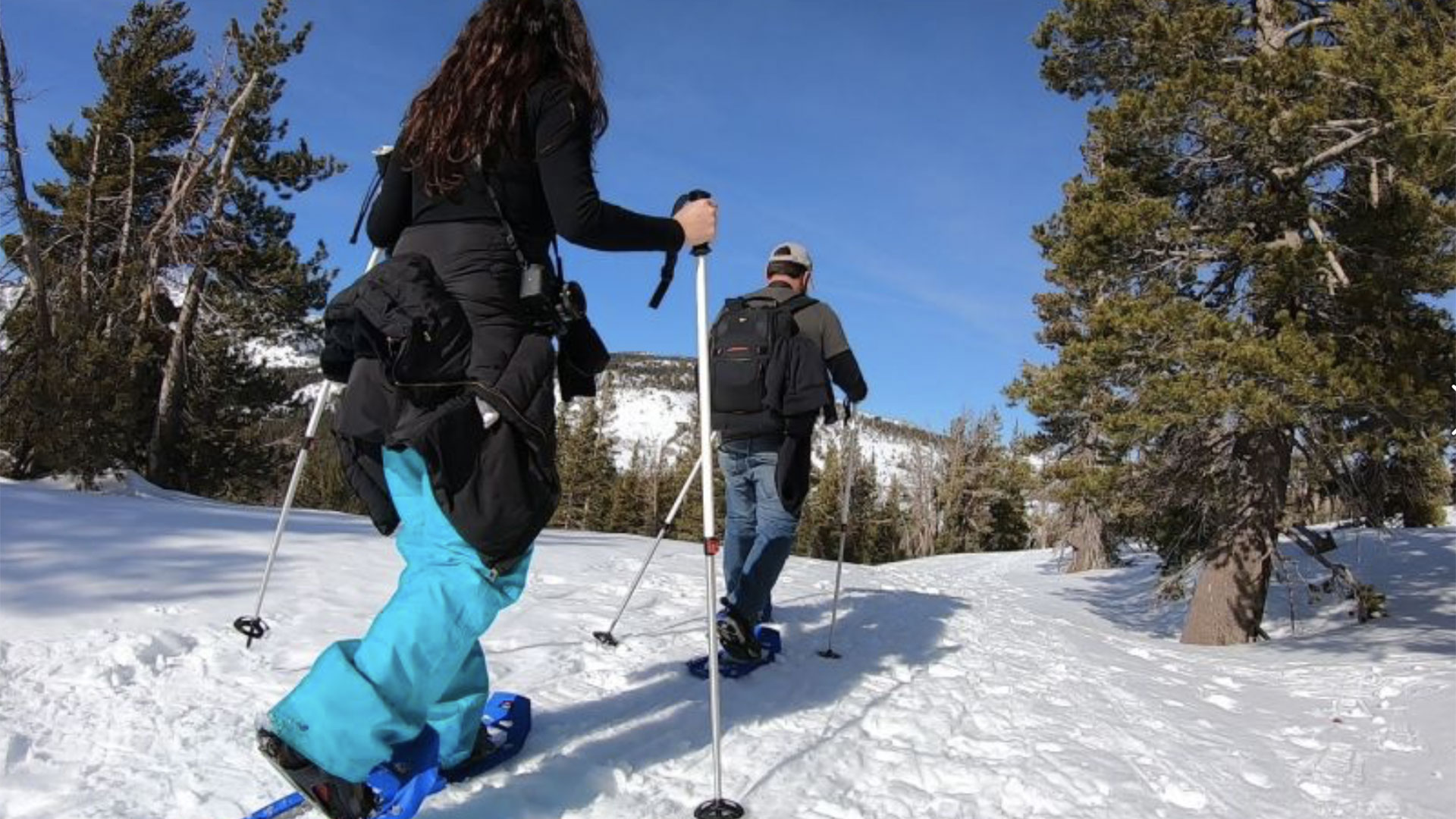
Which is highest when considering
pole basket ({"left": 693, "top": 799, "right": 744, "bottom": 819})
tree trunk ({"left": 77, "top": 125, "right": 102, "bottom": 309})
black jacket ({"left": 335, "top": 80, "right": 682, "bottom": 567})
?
tree trunk ({"left": 77, "top": 125, "right": 102, "bottom": 309})

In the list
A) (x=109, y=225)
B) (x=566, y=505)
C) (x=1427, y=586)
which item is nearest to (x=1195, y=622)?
(x=1427, y=586)

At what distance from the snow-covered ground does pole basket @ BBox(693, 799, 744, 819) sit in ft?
0.33

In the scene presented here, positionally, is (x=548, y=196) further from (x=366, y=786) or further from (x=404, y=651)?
(x=366, y=786)

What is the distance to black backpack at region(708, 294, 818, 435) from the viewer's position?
4.55 metres

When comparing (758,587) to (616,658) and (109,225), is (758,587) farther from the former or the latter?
(109,225)

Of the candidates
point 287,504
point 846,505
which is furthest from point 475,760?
point 846,505

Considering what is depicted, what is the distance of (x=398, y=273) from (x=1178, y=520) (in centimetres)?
1216

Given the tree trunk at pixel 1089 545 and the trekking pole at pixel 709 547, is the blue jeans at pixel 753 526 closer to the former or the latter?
the trekking pole at pixel 709 547

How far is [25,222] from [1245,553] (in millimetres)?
17312

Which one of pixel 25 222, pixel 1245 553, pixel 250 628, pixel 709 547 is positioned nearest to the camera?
pixel 709 547

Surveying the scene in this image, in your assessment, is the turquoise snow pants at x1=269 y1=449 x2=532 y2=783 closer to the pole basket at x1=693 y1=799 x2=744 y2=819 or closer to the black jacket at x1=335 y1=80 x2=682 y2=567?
the black jacket at x1=335 y1=80 x2=682 y2=567

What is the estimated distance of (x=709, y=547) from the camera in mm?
2932

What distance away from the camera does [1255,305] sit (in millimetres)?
8711

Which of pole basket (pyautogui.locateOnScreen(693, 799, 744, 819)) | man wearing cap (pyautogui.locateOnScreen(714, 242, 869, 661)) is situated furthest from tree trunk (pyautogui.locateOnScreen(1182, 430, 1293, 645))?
pole basket (pyautogui.locateOnScreen(693, 799, 744, 819))
